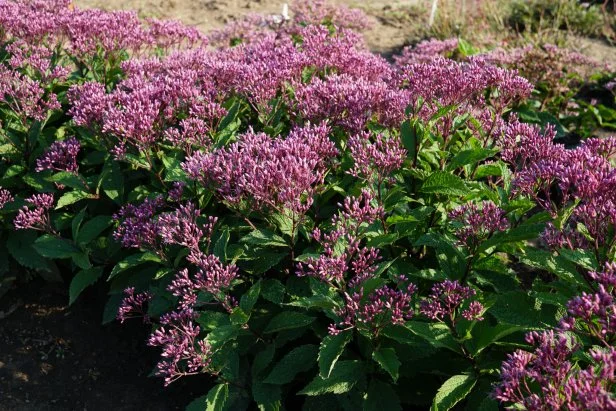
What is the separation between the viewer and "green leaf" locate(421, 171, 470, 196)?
4.06 m

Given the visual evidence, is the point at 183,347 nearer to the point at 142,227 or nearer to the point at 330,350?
the point at 330,350

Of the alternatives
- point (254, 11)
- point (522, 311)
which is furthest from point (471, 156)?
point (254, 11)

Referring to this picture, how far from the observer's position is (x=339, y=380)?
366 cm

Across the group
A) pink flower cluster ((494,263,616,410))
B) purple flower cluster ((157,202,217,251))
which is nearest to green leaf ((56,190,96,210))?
purple flower cluster ((157,202,217,251))

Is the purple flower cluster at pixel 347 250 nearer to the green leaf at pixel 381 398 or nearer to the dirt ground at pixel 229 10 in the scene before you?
the green leaf at pixel 381 398

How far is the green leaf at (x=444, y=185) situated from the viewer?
4.06 m

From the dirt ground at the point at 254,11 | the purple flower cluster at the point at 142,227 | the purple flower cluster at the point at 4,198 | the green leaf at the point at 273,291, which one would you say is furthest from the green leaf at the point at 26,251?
the dirt ground at the point at 254,11

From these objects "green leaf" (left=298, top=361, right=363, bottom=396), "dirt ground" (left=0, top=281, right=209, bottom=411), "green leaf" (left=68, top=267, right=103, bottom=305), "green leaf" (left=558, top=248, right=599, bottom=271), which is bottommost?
"dirt ground" (left=0, top=281, right=209, bottom=411)

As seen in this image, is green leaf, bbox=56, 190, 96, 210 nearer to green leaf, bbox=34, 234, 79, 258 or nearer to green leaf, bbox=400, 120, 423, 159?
green leaf, bbox=34, 234, 79, 258

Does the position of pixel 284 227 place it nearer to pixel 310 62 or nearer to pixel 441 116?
pixel 441 116

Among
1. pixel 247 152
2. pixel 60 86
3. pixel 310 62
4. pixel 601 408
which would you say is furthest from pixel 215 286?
pixel 60 86

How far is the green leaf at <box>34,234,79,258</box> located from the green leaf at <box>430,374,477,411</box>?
2840 mm

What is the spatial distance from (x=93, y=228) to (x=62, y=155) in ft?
2.02

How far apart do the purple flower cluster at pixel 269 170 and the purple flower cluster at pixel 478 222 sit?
91cm
